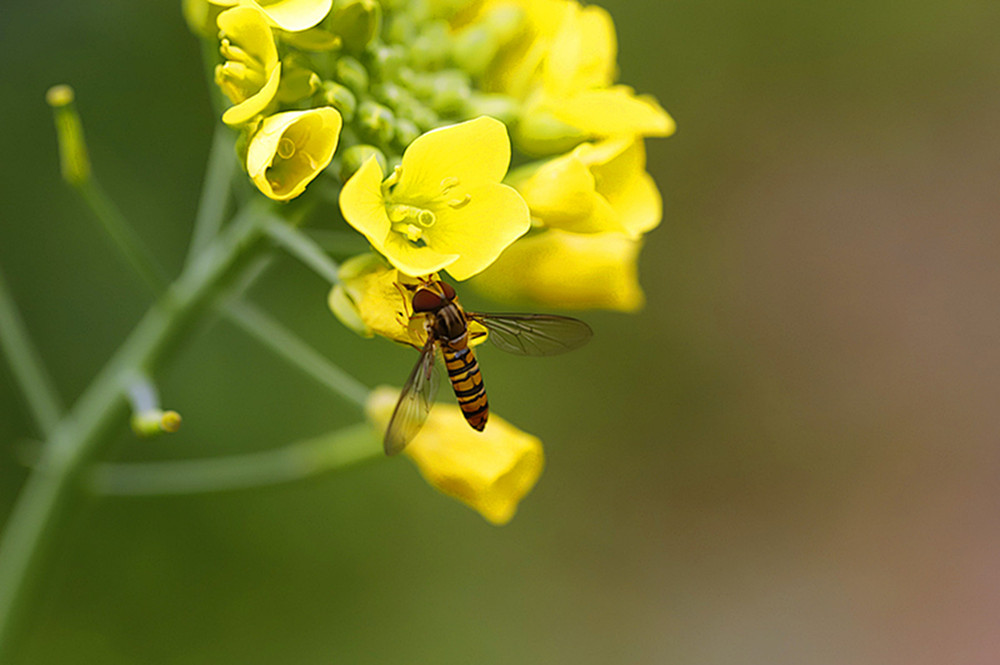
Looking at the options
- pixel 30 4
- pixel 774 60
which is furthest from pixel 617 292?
pixel 774 60

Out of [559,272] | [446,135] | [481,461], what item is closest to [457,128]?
[446,135]

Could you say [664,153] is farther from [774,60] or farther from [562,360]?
[562,360]

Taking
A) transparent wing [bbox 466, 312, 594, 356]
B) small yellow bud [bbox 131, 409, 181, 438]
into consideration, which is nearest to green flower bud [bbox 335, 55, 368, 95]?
transparent wing [bbox 466, 312, 594, 356]

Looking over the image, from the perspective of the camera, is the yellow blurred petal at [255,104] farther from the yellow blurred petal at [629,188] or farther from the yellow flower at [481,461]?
the yellow flower at [481,461]

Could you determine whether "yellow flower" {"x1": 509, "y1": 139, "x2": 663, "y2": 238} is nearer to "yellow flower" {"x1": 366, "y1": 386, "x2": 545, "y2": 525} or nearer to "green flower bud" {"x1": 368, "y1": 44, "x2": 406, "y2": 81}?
"green flower bud" {"x1": 368, "y1": 44, "x2": 406, "y2": 81}

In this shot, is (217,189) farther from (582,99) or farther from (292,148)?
(582,99)

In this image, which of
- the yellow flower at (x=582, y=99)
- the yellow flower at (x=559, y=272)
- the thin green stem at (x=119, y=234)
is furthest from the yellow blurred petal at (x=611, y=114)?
the thin green stem at (x=119, y=234)
